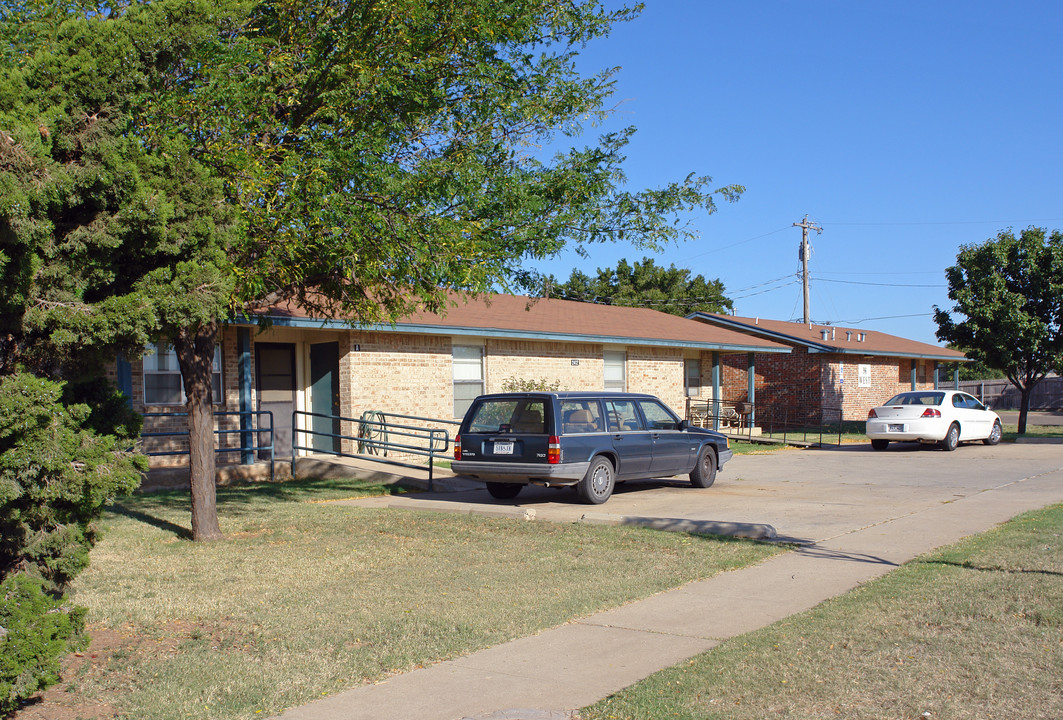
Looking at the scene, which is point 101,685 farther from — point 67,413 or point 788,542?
point 788,542

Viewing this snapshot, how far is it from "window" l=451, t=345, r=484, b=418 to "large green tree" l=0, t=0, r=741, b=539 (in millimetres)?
8813

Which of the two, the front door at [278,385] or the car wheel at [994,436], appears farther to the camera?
the car wheel at [994,436]

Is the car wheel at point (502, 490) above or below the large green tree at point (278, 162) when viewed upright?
below

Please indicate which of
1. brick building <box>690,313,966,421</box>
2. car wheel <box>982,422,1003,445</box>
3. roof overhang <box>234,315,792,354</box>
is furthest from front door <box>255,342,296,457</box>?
car wheel <box>982,422,1003,445</box>

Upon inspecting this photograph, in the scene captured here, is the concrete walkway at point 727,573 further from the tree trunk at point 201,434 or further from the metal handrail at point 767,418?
the metal handrail at point 767,418

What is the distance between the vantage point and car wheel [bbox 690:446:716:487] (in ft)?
48.1

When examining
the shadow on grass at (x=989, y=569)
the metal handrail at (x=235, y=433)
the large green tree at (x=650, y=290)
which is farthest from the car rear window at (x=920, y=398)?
the large green tree at (x=650, y=290)

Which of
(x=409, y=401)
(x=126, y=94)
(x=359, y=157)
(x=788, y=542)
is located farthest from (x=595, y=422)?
(x=126, y=94)

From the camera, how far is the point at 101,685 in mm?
5180

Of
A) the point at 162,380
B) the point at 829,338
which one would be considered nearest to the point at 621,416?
the point at 162,380

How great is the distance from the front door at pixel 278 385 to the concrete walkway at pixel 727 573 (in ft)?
16.7

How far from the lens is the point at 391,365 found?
18578 mm

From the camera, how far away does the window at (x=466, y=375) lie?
65.9ft

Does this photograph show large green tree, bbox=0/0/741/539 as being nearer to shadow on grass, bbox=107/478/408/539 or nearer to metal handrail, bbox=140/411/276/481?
shadow on grass, bbox=107/478/408/539
